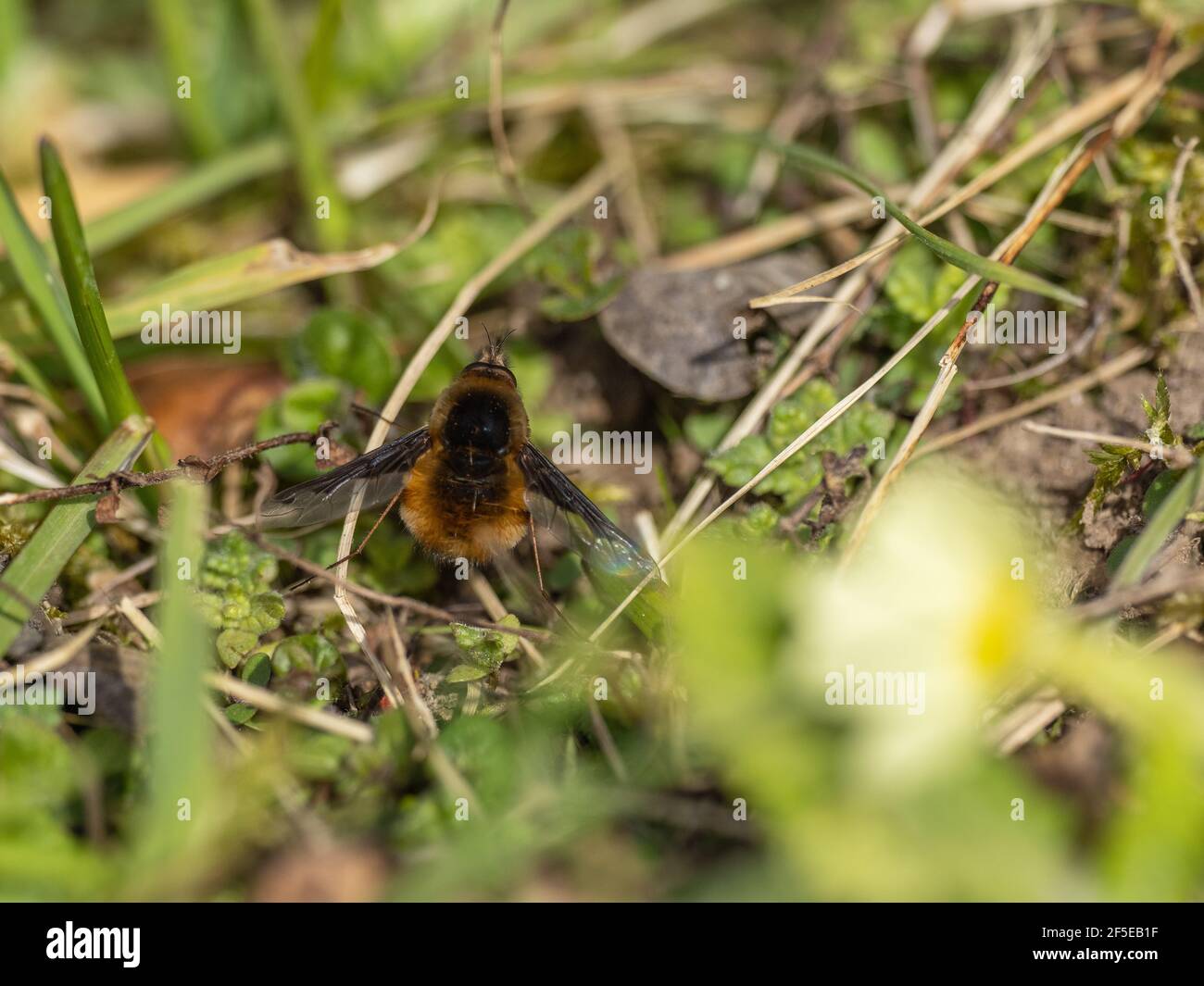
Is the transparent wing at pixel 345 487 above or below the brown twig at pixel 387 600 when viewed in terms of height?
above

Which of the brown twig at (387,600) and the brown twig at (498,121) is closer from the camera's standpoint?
the brown twig at (387,600)

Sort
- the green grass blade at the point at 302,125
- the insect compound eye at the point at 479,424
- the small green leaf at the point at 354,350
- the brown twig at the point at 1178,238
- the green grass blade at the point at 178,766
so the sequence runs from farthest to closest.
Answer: the green grass blade at the point at 302,125 < the small green leaf at the point at 354,350 < the brown twig at the point at 1178,238 < the insect compound eye at the point at 479,424 < the green grass blade at the point at 178,766

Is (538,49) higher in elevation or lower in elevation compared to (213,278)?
higher

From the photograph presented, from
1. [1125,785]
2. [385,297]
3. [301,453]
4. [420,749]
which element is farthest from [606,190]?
[1125,785]

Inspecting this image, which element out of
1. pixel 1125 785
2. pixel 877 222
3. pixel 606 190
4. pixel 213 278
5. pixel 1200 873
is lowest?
pixel 1200 873

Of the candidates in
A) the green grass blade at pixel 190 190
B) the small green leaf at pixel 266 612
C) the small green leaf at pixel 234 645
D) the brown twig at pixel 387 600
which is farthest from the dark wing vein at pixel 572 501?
the green grass blade at pixel 190 190

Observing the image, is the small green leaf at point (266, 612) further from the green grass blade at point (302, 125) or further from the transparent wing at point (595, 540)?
the green grass blade at point (302, 125)

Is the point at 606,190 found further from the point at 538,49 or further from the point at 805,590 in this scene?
the point at 805,590
